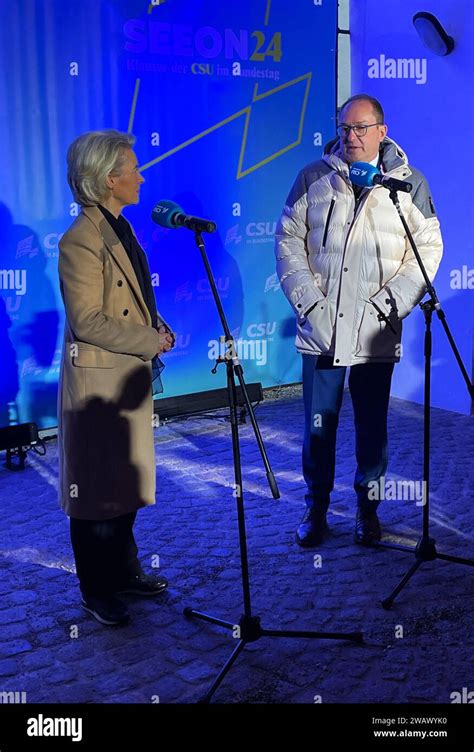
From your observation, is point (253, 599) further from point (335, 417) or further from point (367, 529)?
point (335, 417)

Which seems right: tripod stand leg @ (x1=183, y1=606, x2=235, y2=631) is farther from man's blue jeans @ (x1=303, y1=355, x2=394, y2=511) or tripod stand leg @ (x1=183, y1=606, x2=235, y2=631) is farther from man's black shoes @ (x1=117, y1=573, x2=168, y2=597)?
man's blue jeans @ (x1=303, y1=355, x2=394, y2=511)

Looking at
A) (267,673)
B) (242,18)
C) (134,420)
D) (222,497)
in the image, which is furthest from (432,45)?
(267,673)

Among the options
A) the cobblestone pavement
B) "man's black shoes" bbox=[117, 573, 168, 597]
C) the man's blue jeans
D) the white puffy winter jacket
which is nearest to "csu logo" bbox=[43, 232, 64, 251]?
the cobblestone pavement

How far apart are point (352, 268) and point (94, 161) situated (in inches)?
60.7

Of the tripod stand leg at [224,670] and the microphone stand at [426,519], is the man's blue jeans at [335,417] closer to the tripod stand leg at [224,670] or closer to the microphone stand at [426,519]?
the microphone stand at [426,519]

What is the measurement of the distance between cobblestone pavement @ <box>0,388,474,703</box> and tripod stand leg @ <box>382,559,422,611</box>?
0.12ft

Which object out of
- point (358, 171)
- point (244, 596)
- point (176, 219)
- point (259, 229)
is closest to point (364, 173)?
point (358, 171)

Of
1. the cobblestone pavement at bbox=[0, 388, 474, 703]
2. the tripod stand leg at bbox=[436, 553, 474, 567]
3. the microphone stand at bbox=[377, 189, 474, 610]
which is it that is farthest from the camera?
the tripod stand leg at bbox=[436, 553, 474, 567]

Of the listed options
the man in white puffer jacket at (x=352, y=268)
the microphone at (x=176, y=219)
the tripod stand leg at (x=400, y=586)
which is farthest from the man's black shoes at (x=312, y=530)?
the microphone at (x=176, y=219)

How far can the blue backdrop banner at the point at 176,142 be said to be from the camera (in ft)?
21.9

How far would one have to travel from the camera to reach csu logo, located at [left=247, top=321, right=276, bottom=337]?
828 centimetres

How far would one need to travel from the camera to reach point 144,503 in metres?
3.92

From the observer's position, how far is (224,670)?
135 inches
